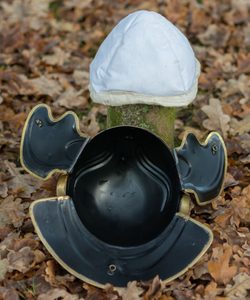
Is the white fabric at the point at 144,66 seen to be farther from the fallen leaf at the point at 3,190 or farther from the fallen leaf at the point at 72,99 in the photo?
the fallen leaf at the point at 72,99

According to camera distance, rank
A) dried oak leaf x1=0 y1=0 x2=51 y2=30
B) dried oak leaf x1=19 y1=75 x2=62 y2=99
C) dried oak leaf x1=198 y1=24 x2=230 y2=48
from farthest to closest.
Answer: dried oak leaf x1=0 y1=0 x2=51 y2=30 < dried oak leaf x1=198 y1=24 x2=230 y2=48 < dried oak leaf x1=19 y1=75 x2=62 y2=99

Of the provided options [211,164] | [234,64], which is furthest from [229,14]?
[211,164]

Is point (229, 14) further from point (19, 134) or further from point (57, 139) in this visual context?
point (57, 139)

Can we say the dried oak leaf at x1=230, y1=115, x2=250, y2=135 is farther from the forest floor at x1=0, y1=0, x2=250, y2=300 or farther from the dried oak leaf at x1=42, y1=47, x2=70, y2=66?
the dried oak leaf at x1=42, y1=47, x2=70, y2=66

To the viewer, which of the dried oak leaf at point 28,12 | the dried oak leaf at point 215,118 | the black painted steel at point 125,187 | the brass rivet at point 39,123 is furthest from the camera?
the dried oak leaf at point 28,12

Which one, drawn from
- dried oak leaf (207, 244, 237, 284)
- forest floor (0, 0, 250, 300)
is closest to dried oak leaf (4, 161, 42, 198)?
forest floor (0, 0, 250, 300)

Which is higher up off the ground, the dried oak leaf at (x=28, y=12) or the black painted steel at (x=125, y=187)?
the black painted steel at (x=125, y=187)

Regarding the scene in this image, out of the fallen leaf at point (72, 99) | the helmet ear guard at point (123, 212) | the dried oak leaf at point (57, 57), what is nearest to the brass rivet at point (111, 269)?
the helmet ear guard at point (123, 212)
